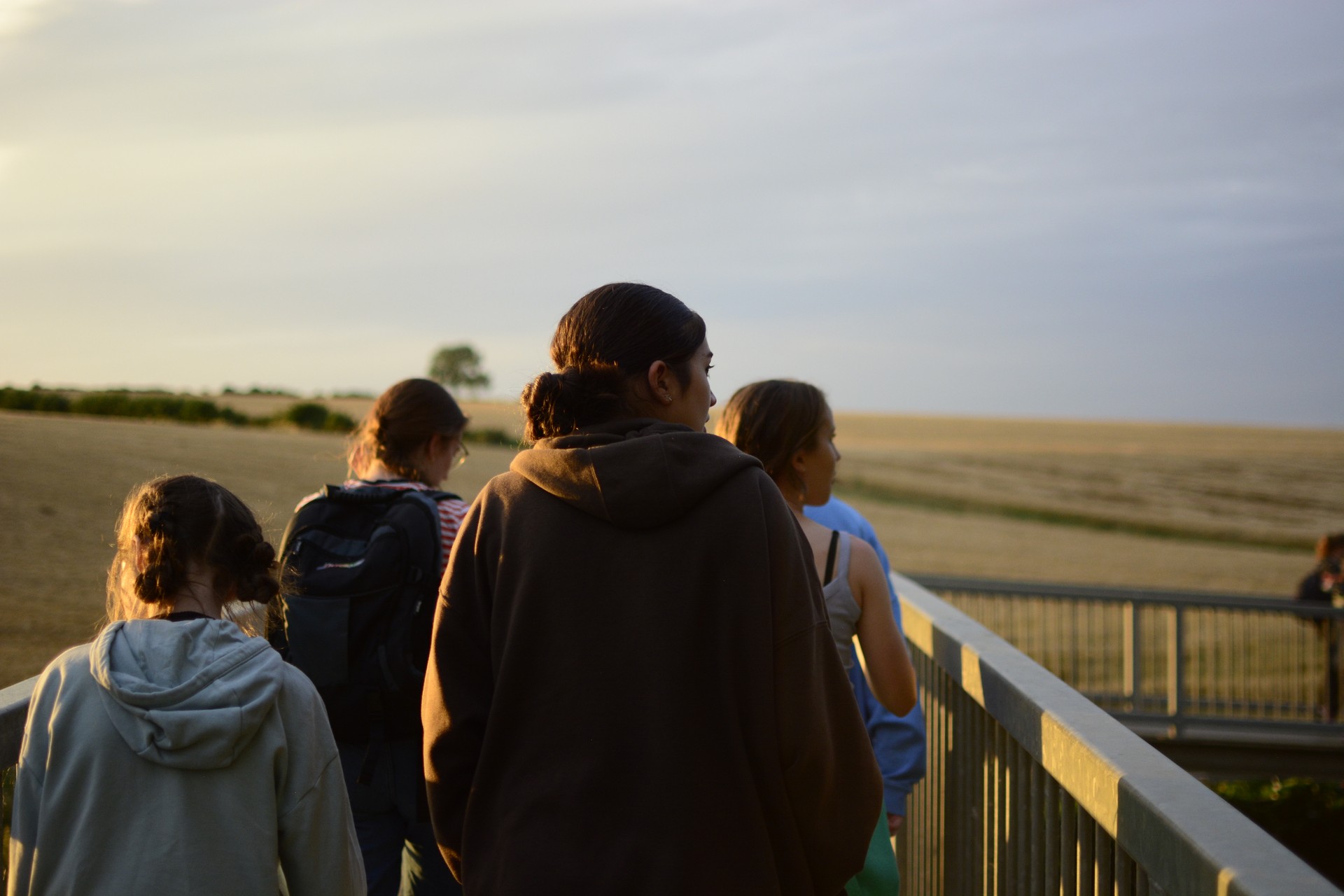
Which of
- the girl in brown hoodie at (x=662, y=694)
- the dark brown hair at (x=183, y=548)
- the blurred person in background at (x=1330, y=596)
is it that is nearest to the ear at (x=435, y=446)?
the dark brown hair at (x=183, y=548)

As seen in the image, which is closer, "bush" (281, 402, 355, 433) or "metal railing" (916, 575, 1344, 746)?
Result: "metal railing" (916, 575, 1344, 746)

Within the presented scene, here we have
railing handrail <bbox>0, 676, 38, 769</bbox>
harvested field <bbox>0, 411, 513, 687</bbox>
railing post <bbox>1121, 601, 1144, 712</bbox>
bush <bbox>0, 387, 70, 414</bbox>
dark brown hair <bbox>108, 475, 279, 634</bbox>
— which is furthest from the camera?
harvested field <bbox>0, 411, 513, 687</bbox>

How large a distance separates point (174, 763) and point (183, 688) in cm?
14

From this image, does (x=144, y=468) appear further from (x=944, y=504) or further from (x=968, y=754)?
(x=944, y=504)

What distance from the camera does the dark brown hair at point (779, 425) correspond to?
8.96ft

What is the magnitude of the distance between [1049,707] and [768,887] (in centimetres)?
87

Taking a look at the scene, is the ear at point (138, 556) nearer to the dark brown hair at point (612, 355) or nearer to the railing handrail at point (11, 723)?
the railing handrail at point (11, 723)

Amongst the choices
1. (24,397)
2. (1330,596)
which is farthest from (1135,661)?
(24,397)

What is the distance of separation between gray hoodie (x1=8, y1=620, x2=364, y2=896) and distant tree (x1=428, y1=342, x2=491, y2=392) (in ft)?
222

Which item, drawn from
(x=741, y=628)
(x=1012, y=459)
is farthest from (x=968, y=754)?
(x=1012, y=459)

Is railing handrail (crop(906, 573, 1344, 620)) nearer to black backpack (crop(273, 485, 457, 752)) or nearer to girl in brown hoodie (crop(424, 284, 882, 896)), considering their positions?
black backpack (crop(273, 485, 457, 752))

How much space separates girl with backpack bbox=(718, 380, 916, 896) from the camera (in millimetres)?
2504

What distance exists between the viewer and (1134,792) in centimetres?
173

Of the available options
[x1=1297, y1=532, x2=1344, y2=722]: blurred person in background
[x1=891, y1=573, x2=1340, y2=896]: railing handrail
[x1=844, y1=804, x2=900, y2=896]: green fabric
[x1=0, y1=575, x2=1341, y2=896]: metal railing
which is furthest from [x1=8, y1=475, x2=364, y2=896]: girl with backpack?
[x1=1297, y1=532, x2=1344, y2=722]: blurred person in background
